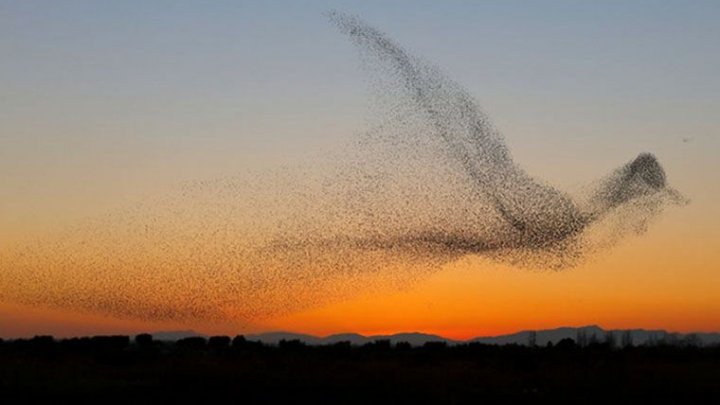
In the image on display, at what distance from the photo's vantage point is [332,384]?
44000 millimetres

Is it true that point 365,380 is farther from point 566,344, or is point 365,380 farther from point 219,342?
point 219,342

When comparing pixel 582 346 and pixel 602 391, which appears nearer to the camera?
pixel 602 391

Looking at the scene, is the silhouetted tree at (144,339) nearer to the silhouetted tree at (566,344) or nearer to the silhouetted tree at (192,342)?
the silhouetted tree at (192,342)

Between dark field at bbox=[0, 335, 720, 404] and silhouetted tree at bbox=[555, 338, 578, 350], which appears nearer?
dark field at bbox=[0, 335, 720, 404]

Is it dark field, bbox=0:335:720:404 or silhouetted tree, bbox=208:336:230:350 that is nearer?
dark field, bbox=0:335:720:404

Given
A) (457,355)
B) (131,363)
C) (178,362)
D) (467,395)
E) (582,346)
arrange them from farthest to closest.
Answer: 1. (582,346)
2. (457,355)
3. (131,363)
4. (178,362)
5. (467,395)

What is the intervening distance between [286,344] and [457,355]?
16.7 m

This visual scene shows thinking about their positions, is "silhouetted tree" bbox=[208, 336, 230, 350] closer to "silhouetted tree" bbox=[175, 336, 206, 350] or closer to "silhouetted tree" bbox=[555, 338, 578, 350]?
"silhouetted tree" bbox=[175, 336, 206, 350]

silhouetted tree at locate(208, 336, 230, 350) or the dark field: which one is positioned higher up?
silhouetted tree at locate(208, 336, 230, 350)

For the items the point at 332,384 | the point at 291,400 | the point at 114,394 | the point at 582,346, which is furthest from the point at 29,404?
the point at 582,346

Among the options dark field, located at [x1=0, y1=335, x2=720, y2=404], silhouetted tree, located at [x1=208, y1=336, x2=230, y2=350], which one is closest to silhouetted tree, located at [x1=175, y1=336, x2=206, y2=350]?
silhouetted tree, located at [x1=208, y1=336, x2=230, y2=350]

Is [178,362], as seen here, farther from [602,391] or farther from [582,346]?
[582,346]

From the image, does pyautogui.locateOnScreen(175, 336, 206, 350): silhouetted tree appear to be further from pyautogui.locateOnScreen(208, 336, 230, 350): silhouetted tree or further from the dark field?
the dark field

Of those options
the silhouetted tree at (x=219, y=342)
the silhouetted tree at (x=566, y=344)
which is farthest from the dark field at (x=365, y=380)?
the silhouetted tree at (x=219, y=342)
